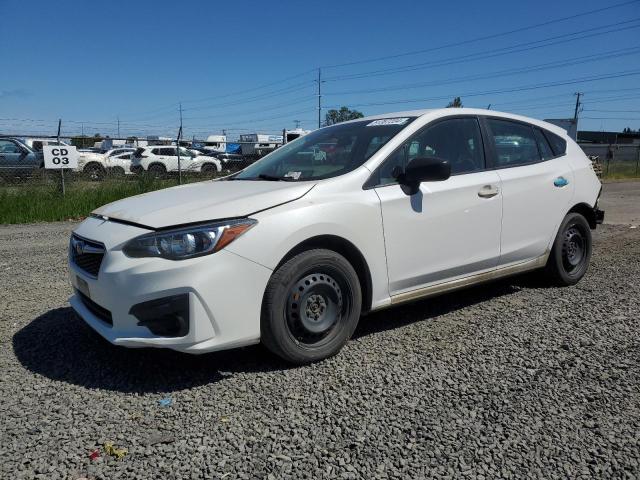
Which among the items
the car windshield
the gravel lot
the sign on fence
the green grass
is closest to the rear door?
the gravel lot

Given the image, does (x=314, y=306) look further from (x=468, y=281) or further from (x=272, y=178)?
(x=468, y=281)

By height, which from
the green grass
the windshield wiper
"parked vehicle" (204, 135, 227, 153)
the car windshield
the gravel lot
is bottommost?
the gravel lot

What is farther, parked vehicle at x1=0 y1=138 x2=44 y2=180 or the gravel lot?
parked vehicle at x1=0 y1=138 x2=44 y2=180

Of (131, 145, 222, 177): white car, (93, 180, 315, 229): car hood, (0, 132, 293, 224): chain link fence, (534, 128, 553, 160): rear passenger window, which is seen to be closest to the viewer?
(93, 180, 315, 229): car hood

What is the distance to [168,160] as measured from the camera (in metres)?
24.2

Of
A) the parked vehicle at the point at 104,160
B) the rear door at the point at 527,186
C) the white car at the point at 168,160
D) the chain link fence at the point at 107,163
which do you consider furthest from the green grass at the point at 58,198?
the white car at the point at 168,160

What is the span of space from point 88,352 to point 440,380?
2343 mm

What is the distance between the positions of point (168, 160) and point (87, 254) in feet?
72.0

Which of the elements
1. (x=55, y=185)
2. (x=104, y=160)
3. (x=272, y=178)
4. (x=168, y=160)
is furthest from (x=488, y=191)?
(x=104, y=160)

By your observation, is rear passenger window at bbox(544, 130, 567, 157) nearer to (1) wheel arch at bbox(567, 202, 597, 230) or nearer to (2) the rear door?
(2) the rear door

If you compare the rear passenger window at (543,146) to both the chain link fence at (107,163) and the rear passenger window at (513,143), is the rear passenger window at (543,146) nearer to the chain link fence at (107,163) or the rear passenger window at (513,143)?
the rear passenger window at (513,143)

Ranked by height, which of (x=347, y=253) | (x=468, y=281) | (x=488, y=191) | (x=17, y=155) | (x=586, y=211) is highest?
(x=17, y=155)

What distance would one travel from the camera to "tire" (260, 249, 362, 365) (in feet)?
10.3

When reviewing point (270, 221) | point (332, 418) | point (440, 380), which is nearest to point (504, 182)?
point (440, 380)
